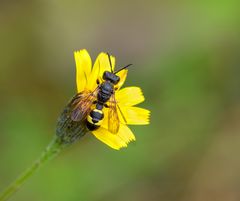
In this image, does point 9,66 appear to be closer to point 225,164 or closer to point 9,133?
point 9,133

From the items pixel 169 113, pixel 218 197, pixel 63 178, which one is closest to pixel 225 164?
pixel 218 197

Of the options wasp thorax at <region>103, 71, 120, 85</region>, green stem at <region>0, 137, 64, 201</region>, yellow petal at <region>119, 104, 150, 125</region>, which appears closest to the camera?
green stem at <region>0, 137, 64, 201</region>

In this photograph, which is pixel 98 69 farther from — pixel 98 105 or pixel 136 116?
pixel 136 116

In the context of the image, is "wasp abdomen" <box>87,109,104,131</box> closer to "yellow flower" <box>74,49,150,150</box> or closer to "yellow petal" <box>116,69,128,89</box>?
"yellow flower" <box>74,49,150,150</box>

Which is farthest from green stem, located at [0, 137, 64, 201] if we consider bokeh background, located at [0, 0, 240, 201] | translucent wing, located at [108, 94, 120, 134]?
bokeh background, located at [0, 0, 240, 201]

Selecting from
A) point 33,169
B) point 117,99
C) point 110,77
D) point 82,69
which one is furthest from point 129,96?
point 33,169

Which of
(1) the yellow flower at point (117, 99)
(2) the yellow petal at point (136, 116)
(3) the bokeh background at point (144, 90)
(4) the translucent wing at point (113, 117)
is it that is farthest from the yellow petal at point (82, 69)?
(3) the bokeh background at point (144, 90)
